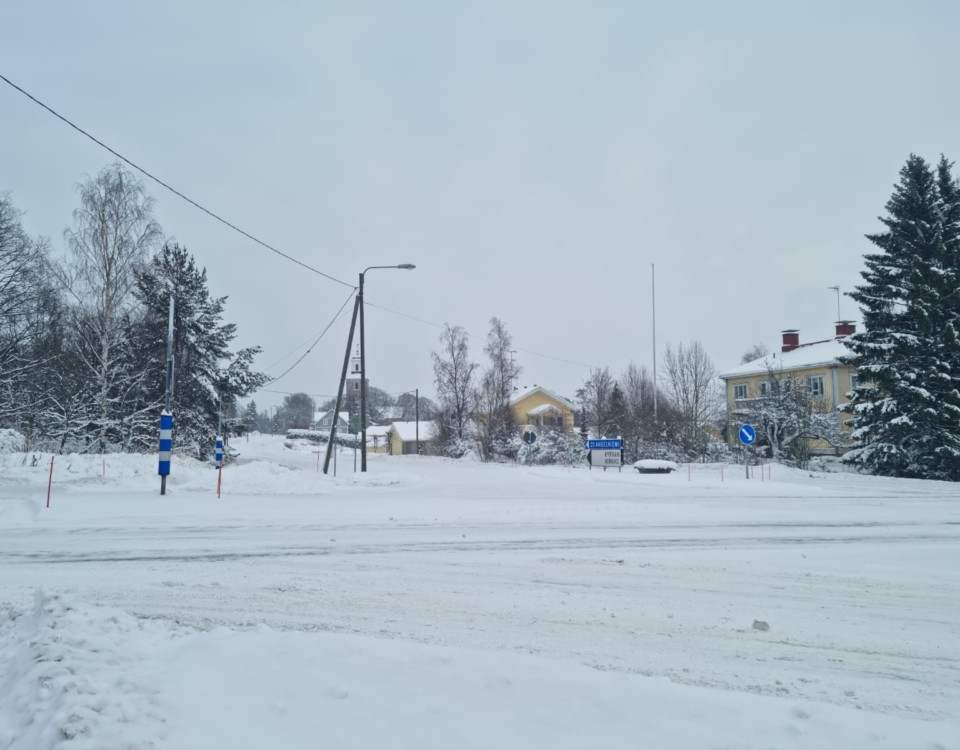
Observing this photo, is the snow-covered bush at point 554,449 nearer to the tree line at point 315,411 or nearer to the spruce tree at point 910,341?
the spruce tree at point 910,341

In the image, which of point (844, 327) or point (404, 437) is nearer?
point (844, 327)

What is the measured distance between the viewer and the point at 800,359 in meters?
50.8

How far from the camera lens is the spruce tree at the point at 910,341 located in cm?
3017

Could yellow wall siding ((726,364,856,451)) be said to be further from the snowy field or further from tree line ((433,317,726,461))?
the snowy field

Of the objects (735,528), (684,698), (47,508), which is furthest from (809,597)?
(47,508)

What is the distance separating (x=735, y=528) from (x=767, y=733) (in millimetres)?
10218

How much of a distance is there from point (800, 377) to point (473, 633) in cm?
4696

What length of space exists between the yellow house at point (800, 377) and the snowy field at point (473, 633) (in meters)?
31.1

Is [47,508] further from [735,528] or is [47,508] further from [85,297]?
[85,297]

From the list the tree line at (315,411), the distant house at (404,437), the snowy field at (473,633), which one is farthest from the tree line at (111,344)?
the tree line at (315,411)

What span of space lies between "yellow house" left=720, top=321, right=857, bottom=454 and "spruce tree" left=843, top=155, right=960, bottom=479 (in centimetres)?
724

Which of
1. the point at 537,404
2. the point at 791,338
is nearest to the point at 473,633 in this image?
the point at 791,338

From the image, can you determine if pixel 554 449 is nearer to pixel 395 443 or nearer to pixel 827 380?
pixel 827 380

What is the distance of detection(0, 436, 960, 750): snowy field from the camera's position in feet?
12.2
